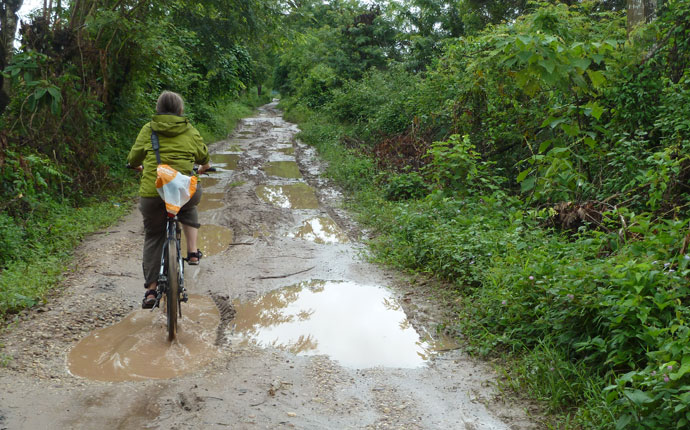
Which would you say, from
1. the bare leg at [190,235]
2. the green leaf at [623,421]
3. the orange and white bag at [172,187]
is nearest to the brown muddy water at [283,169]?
the bare leg at [190,235]

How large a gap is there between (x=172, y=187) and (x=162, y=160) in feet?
1.16

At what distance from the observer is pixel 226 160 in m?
15.0

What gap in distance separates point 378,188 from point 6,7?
22.1 feet

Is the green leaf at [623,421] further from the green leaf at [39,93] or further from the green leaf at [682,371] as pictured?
the green leaf at [39,93]

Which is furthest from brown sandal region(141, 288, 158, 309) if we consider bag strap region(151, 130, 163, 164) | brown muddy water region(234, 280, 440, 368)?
bag strap region(151, 130, 163, 164)

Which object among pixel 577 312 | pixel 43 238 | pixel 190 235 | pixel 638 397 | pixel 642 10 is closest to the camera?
pixel 638 397

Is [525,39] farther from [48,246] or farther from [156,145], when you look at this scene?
[48,246]

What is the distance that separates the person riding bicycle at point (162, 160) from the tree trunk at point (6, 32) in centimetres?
461

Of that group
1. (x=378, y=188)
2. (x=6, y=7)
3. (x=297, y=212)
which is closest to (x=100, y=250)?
(x=297, y=212)

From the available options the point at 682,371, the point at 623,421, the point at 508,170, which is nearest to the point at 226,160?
the point at 508,170

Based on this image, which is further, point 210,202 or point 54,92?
point 210,202

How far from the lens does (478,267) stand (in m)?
5.39

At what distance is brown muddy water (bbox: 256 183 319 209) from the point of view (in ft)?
32.7

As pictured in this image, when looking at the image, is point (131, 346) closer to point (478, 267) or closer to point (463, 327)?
point (463, 327)
